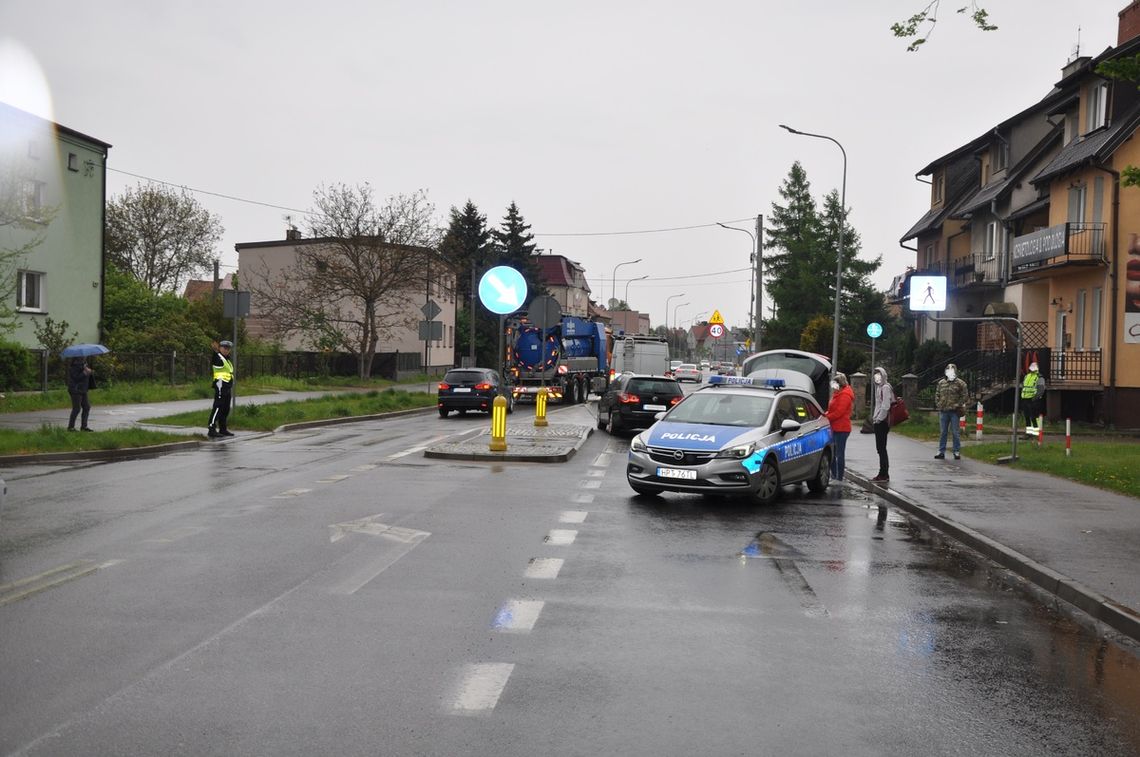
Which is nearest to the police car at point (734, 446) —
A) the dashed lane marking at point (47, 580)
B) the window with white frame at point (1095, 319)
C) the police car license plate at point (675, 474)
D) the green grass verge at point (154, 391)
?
the police car license plate at point (675, 474)

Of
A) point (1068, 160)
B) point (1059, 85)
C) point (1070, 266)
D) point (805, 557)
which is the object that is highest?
point (1059, 85)

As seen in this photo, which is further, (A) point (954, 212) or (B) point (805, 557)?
(A) point (954, 212)

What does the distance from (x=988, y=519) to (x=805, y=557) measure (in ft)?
11.7

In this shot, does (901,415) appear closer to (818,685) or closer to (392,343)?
(818,685)

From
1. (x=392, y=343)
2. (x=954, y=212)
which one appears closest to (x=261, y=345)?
(x=392, y=343)

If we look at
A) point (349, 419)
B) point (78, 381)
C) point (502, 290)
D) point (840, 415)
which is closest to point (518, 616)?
point (502, 290)

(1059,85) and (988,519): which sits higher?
(1059,85)

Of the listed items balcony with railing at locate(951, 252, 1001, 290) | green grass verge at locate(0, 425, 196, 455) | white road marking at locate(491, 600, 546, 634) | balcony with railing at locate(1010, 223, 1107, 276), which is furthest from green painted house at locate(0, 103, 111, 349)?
balcony with railing at locate(951, 252, 1001, 290)

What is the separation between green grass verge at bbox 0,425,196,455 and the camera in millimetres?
16844

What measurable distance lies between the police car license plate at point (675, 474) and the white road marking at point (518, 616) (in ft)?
19.8

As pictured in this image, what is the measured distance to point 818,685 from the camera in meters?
5.77

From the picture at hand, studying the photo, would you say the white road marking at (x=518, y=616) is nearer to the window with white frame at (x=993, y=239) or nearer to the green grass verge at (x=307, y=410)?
the green grass verge at (x=307, y=410)

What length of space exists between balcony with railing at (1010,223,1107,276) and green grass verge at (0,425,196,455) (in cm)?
2321

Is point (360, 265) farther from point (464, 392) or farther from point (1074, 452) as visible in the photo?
point (1074, 452)
